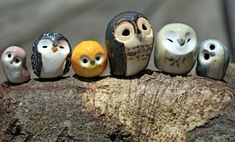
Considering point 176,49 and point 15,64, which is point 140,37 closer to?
point 176,49

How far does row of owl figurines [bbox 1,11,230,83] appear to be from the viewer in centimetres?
88

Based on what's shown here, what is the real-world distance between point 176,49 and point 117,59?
103mm

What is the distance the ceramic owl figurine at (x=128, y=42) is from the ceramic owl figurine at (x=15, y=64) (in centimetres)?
15

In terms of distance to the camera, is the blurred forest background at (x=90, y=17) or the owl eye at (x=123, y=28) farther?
the blurred forest background at (x=90, y=17)

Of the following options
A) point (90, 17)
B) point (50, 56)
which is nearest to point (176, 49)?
point (50, 56)

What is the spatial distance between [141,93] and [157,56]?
0.08m

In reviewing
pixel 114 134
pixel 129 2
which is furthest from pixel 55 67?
pixel 129 2

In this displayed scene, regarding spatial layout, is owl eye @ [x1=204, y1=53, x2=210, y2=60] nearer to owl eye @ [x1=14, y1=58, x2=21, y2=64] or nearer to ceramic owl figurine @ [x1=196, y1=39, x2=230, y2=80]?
ceramic owl figurine @ [x1=196, y1=39, x2=230, y2=80]

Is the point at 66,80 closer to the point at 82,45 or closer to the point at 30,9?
the point at 82,45

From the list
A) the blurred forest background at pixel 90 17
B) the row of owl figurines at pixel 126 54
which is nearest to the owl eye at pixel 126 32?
the row of owl figurines at pixel 126 54

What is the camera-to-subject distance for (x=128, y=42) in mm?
879

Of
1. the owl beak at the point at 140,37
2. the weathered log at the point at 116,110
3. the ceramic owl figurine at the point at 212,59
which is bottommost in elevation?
the weathered log at the point at 116,110

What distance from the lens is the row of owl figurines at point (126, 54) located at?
0.88 metres

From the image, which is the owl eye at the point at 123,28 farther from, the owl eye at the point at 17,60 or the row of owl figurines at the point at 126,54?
the owl eye at the point at 17,60
